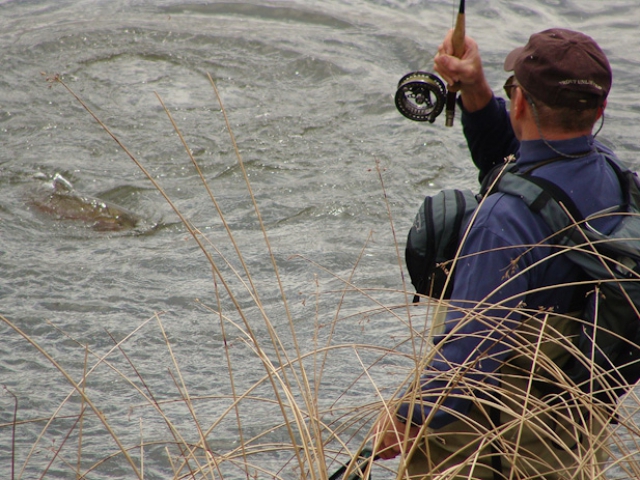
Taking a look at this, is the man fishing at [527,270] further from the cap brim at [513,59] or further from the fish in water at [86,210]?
the fish in water at [86,210]

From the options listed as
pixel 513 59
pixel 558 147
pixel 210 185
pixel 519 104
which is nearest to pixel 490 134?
pixel 513 59

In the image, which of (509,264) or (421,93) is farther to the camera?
(421,93)

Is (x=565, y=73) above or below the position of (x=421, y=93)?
above

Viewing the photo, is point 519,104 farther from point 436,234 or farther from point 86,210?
point 86,210

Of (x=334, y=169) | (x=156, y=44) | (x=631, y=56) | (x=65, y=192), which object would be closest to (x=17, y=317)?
(x=65, y=192)

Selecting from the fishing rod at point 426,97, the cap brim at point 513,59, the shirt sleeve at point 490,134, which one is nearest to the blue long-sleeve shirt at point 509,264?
the cap brim at point 513,59

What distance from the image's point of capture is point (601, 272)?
236cm

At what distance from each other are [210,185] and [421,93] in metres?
3.51

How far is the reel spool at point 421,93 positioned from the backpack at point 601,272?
137 cm

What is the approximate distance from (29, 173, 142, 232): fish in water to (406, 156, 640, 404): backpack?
15.0ft

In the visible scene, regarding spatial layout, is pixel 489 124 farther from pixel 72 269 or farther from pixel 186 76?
pixel 186 76

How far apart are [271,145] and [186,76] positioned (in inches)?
80.9

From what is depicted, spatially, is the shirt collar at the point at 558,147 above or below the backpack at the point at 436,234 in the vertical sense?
above

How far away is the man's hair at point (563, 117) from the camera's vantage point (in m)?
2.56
